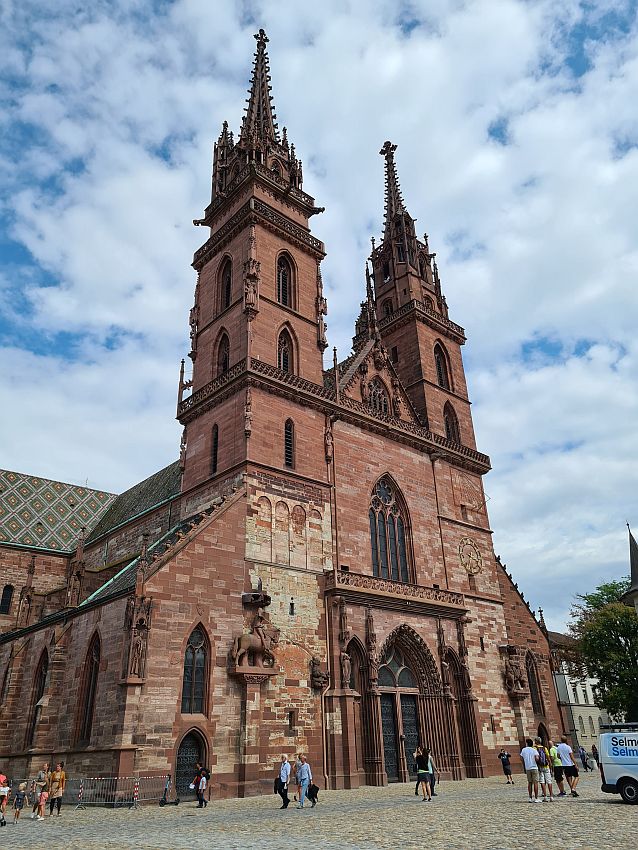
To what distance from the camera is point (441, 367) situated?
35625 mm

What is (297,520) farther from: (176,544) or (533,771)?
(533,771)

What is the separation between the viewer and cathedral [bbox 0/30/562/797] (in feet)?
59.9

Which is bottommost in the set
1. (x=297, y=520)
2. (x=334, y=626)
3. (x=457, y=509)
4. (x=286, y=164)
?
(x=334, y=626)

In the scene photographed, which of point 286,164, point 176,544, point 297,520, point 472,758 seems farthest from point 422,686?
point 286,164

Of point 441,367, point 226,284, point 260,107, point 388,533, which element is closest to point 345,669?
point 388,533

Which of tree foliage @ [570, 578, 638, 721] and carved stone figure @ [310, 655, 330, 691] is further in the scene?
tree foliage @ [570, 578, 638, 721]

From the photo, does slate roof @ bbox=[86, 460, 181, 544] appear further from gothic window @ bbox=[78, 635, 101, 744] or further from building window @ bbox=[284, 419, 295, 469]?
gothic window @ bbox=[78, 635, 101, 744]

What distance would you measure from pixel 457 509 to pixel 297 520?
10.4 metres

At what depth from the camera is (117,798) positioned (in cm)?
1558

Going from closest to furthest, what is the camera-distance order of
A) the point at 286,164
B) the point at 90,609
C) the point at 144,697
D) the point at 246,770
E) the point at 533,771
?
the point at 533,771
the point at 144,697
the point at 246,770
the point at 90,609
the point at 286,164

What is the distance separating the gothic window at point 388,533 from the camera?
25672 mm

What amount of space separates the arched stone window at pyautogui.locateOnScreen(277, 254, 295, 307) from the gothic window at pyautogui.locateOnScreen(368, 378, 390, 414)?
16.8ft

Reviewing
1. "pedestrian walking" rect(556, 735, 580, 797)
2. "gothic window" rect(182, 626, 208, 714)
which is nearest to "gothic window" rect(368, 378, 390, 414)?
"gothic window" rect(182, 626, 208, 714)

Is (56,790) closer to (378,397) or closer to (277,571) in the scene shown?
(277,571)
